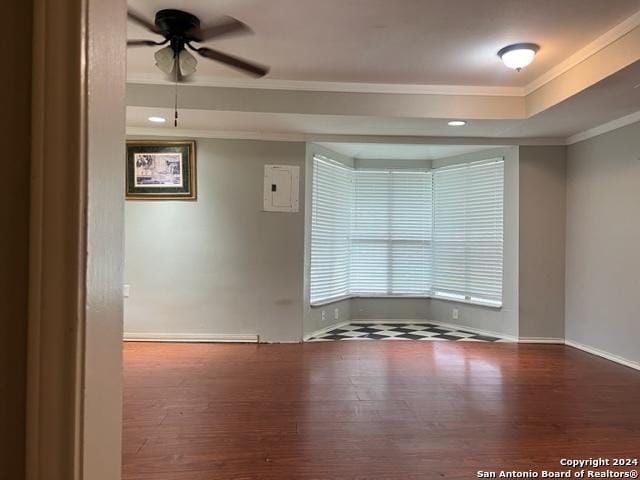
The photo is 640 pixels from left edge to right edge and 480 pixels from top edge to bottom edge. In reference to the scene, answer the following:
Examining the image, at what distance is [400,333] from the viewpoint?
17.6ft

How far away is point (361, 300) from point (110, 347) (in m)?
5.50

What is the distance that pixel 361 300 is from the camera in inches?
233

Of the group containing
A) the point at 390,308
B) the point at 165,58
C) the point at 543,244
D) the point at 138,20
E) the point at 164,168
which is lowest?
the point at 390,308

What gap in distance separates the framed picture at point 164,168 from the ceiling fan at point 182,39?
190cm

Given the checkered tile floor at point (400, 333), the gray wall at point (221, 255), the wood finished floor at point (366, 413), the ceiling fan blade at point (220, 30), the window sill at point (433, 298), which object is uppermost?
the ceiling fan blade at point (220, 30)

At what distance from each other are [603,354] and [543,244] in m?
1.27

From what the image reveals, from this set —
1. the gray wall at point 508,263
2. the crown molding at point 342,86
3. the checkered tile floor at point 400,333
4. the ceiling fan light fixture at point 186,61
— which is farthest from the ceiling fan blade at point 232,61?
the gray wall at point 508,263

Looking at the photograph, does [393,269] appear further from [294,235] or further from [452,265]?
[294,235]

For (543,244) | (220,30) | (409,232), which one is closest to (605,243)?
(543,244)

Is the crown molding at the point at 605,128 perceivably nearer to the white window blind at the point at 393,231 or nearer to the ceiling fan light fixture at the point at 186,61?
the white window blind at the point at 393,231

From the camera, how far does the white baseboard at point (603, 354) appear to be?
389 cm

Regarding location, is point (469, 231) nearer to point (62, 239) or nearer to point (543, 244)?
point (543, 244)

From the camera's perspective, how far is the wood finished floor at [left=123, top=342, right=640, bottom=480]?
85.6 inches

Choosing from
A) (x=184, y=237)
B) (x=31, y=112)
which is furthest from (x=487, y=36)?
(x=184, y=237)
